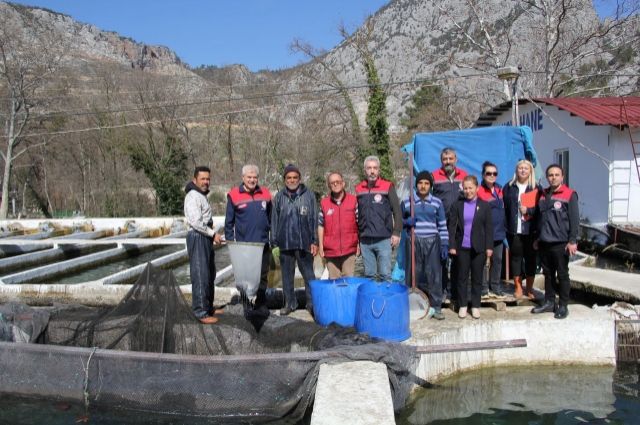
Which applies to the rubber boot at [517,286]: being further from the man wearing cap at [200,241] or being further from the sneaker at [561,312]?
the man wearing cap at [200,241]

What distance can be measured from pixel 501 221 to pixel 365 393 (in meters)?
3.16

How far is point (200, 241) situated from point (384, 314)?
2.01m

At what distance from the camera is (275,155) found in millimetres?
29750

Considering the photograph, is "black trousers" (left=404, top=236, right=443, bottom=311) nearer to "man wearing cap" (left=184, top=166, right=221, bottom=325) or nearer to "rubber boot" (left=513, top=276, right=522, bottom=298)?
"rubber boot" (left=513, top=276, right=522, bottom=298)

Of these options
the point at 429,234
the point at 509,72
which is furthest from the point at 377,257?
Answer: the point at 509,72

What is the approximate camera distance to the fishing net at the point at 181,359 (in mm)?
4043

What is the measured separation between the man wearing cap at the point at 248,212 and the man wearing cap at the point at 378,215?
3.34ft

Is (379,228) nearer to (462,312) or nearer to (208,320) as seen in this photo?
(462,312)

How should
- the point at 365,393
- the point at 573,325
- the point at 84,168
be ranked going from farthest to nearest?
1. the point at 84,168
2. the point at 573,325
3. the point at 365,393

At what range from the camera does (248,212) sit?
5379 mm

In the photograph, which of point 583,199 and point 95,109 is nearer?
point 583,199

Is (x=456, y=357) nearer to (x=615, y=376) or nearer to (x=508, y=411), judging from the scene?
(x=508, y=411)

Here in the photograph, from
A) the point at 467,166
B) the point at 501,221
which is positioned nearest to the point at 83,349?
the point at 501,221

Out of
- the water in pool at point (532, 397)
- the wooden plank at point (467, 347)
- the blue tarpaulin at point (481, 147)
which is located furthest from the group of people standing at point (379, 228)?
the blue tarpaulin at point (481, 147)
